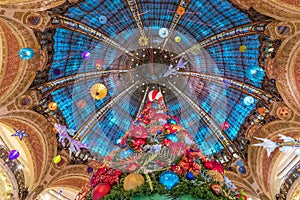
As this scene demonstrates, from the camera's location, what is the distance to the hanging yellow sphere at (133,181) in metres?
6.11

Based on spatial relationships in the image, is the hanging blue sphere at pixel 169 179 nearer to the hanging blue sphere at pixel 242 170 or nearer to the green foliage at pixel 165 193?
the green foliage at pixel 165 193

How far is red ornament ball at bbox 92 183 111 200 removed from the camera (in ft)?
20.6

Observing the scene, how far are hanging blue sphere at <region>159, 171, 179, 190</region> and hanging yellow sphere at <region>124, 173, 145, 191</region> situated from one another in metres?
0.46

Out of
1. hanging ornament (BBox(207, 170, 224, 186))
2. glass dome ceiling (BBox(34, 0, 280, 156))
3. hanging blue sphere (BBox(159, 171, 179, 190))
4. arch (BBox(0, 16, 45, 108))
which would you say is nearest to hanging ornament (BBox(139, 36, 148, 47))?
glass dome ceiling (BBox(34, 0, 280, 156))

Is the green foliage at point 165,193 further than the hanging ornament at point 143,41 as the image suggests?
No

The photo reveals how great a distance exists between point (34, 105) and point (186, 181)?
1397cm

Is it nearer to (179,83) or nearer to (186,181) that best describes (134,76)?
(179,83)

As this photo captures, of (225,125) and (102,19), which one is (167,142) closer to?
(102,19)

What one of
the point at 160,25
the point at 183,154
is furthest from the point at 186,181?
the point at 160,25

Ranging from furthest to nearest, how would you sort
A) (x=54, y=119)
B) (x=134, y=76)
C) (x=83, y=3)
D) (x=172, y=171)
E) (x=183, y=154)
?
(x=134, y=76) < (x=54, y=119) < (x=83, y=3) < (x=183, y=154) < (x=172, y=171)

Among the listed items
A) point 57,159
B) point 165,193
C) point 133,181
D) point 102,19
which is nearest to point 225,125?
point 102,19

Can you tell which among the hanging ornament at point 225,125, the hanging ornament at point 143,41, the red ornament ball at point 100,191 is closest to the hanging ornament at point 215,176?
the red ornament ball at point 100,191

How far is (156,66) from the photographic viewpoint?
20.5m

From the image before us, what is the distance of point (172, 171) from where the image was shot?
21.5 ft
